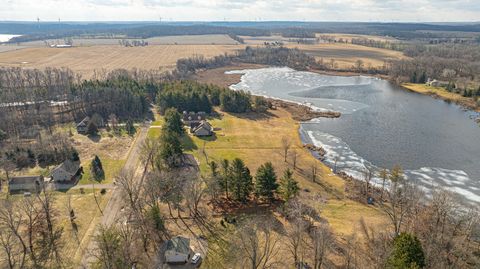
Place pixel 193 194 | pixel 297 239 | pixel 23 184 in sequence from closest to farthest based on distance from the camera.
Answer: pixel 297 239, pixel 193 194, pixel 23 184

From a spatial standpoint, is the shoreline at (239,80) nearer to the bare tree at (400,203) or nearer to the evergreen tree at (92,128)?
the bare tree at (400,203)

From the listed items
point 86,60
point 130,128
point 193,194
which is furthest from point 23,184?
point 86,60

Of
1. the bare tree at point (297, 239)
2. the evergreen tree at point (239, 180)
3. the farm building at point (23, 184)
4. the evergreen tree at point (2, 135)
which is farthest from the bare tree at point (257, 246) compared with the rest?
the evergreen tree at point (2, 135)

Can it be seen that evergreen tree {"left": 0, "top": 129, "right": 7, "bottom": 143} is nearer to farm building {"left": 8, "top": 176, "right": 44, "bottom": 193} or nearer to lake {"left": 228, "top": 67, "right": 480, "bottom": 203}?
farm building {"left": 8, "top": 176, "right": 44, "bottom": 193}

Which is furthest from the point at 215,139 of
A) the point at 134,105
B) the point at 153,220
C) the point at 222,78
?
the point at 222,78

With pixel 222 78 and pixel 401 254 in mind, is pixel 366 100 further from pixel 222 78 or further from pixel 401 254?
pixel 401 254

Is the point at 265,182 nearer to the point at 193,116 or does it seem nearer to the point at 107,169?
the point at 107,169
